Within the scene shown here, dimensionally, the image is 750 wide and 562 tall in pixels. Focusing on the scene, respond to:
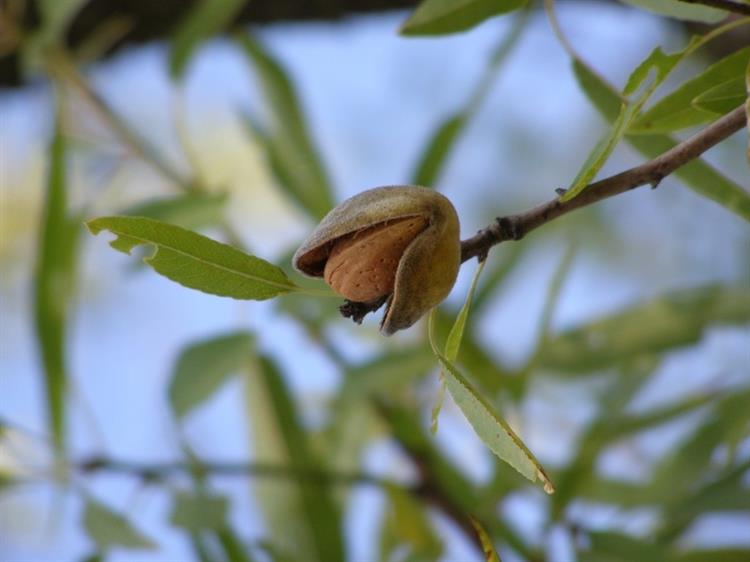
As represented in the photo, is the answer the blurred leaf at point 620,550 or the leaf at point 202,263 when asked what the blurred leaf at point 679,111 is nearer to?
the leaf at point 202,263

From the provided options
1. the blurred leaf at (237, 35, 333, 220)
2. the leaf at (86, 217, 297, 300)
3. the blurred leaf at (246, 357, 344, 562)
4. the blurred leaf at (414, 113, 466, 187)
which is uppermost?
the blurred leaf at (237, 35, 333, 220)

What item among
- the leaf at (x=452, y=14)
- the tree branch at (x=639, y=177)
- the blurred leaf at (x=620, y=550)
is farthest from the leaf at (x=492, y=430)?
the blurred leaf at (x=620, y=550)

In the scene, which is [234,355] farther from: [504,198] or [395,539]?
[504,198]

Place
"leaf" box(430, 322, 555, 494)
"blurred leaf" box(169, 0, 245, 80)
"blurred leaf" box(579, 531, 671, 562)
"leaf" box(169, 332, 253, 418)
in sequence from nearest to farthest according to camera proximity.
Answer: "leaf" box(430, 322, 555, 494)
"blurred leaf" box(579, 531, 671, 562)
"leaf" box(169, 332, 253, 418)
"blurred leaf" box(169, 0, 245, 80)

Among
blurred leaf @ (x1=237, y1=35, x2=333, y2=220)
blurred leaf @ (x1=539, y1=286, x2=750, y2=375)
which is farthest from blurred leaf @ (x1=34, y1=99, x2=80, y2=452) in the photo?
blurred leaf @ (x1=539, y1=286, x2=750, y2=375)

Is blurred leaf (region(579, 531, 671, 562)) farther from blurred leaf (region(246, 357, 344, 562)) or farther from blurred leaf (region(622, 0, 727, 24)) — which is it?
blurred leaf (region(622, 0, 727, 24))

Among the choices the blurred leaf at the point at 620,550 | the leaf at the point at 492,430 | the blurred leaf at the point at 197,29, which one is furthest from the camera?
the blurred leaf at the point at 197,29

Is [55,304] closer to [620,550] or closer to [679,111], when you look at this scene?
[620,550]
